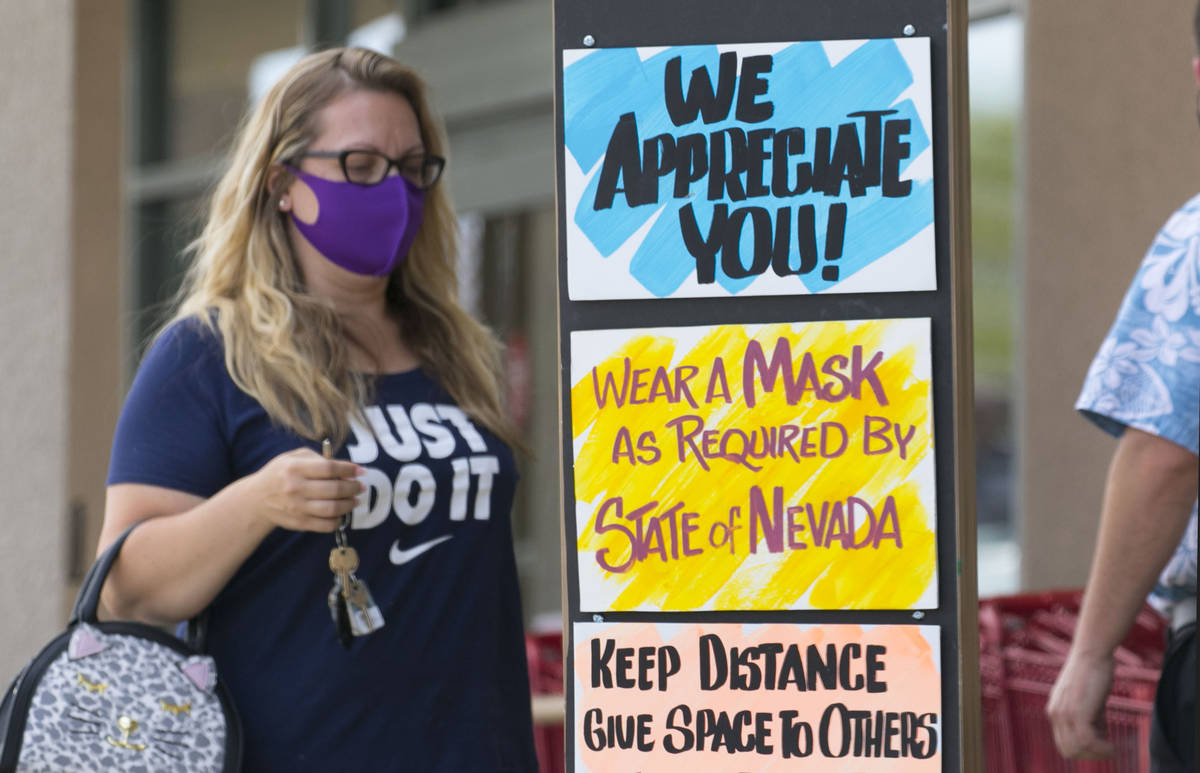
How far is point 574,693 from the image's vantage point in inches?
73.5

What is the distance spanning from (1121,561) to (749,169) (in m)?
0.94

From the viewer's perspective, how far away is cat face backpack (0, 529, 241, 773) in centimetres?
210

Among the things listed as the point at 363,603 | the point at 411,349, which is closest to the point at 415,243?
the point at 411,349

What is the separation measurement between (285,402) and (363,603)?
328 mm

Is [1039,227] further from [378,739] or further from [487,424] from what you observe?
[378,739]

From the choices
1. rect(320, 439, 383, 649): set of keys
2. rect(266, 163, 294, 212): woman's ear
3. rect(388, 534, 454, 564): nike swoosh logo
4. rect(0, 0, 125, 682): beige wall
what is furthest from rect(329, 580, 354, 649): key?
rect(0, 0, 125, 682): beige wall

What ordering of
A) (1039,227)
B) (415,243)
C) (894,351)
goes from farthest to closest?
(1039,227), (415,243), (894,351)

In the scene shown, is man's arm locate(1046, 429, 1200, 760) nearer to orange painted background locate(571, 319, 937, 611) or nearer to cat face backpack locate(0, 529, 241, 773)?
orange painted background locate(571, 319, 937, 611)

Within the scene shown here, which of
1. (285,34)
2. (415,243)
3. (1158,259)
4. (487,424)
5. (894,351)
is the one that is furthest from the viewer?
(285,34)

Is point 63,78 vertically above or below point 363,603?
above

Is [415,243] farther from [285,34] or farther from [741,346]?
[285,34]

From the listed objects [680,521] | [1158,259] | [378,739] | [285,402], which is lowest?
[378,739]

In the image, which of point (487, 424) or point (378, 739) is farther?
point (487, 424)

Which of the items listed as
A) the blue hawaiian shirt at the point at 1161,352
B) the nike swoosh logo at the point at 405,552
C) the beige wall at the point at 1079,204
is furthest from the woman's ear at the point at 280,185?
the beige wall at the point at 1079,204
